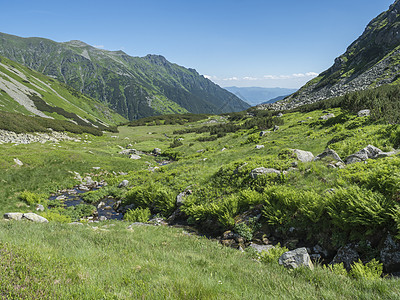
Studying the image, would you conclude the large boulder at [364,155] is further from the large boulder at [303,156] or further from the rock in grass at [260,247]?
the rock in grass at [260,247]

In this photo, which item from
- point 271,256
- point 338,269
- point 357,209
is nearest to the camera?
point 338,269

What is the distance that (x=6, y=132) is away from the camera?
129 ft

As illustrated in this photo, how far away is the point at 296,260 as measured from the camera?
20.1ft

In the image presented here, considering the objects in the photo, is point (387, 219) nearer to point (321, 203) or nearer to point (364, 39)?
point (321, 203)

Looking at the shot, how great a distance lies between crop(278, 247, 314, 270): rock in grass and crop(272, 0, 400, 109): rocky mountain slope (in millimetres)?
78993

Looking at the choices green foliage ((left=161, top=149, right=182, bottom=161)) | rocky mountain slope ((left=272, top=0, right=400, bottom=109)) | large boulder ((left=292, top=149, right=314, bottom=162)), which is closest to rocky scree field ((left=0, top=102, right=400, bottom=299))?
large boulder ((left=292, top=149, right=314, bottom=162))

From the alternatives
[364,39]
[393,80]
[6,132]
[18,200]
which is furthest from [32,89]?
[364,39]

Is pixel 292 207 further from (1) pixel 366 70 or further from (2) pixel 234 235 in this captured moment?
(1) pixel 366 70

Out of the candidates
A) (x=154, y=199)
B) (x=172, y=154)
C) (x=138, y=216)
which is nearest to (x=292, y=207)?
(x=138, y=216)

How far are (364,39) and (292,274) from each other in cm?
18964

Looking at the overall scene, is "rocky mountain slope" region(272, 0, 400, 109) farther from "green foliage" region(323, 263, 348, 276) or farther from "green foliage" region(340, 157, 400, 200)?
"green foliage" region(323, 263, 348, 276)

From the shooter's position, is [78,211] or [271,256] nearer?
[271,256]

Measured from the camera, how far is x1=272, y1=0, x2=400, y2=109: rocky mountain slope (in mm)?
72419

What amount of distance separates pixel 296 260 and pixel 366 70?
11260 cm
